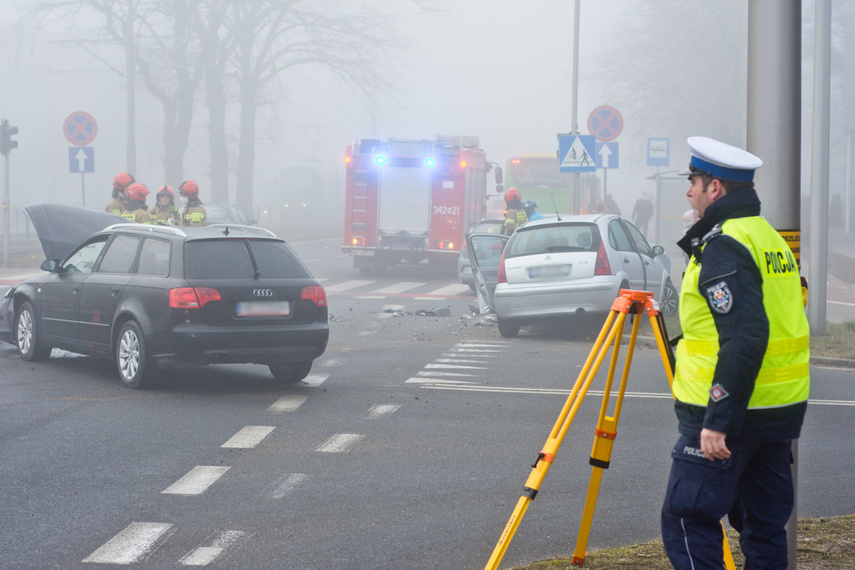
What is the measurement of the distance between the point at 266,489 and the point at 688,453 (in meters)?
3.04

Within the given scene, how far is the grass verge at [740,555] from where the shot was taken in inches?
170

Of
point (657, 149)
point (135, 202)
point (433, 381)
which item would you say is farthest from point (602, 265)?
point (657, 149)

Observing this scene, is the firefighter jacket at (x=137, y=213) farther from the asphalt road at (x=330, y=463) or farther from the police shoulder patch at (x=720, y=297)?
the police shoulder patch at (x=720, y=297)

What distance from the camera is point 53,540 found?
4.80 m

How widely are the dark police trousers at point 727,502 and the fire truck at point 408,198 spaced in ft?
66.8

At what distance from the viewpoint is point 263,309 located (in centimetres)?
880

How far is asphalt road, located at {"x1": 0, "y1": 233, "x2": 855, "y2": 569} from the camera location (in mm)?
4801

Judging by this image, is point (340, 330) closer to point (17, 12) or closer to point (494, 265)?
point (494, 265)

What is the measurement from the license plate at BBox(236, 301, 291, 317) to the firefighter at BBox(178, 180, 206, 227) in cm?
591

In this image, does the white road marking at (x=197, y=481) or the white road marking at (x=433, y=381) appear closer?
the white road marking at (x=197, y=481)

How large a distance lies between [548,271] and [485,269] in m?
1.91

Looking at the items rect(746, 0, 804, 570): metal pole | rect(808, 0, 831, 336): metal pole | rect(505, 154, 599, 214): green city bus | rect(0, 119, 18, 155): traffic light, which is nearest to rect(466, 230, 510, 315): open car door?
rect(808, 0, 831, 336): metal pole

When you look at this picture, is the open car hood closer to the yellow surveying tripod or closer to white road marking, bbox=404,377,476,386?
white road marking, bbox=404,377,476,386

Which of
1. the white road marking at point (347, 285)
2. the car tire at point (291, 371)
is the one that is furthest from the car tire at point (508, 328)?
the white road marking at point (347, 285)
